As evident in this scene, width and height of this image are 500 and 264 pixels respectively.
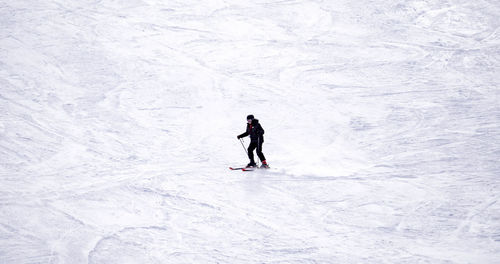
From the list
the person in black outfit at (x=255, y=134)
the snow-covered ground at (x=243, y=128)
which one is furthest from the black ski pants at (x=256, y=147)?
the snow-covered ground at (x=243, y=128)

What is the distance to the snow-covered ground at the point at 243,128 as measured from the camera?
7.27 meters

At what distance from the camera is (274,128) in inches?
478

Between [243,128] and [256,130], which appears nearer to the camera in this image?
[256,130]

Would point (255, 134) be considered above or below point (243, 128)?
below

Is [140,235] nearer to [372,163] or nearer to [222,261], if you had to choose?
[222,261]

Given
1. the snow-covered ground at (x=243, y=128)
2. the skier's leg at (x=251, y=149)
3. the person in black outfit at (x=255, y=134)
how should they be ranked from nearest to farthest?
1. the snow-covered ground at (x=243, y=128)
2. the person in black outfit at (x=255, y=134)
3. the skier's leg at (x=251, y=149)

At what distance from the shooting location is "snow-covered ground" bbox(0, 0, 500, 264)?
727 cm

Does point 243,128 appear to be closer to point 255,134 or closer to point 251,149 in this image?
point 251,149

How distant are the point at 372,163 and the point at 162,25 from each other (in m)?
10.2

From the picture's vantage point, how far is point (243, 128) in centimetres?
1214

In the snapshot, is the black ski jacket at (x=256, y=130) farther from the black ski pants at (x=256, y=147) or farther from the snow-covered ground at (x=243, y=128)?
the snow-covered ground at (x=243, y=128)

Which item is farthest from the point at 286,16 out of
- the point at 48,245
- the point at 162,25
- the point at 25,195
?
the point at 48,245

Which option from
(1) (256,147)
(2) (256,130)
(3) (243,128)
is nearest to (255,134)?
(2) (256,130)

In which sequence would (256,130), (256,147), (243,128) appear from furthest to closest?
1. (243,128)
2. (256,147)
3. (256,130)
